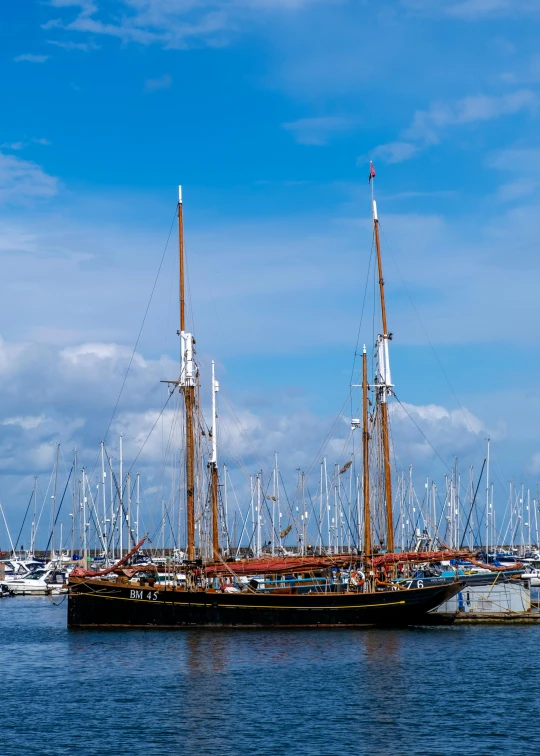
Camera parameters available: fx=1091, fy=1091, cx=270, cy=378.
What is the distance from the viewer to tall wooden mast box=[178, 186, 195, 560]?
8956 cm

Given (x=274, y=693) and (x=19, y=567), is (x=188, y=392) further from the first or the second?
(x=19, y=567)

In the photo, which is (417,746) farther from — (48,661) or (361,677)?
(48,661)

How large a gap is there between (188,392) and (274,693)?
3970 centimetres

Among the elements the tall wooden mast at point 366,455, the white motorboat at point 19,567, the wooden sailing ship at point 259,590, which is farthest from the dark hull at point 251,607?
the white motorboat at point 19,567

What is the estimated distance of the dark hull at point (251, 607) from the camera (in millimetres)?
82625

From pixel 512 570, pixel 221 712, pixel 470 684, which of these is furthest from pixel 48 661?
pixel 512 570

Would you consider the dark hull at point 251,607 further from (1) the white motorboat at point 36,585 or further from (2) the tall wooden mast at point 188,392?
(1) the white motorboat at point 36,585

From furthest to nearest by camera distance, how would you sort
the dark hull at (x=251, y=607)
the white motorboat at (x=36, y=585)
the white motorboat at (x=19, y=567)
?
the white motorboat at (x=19, y=567) → the white motorboat at (x=36, y=585) → the dark hull at (x=251, y=607)

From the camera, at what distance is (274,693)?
56.3 meters

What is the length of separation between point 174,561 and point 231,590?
5.25m

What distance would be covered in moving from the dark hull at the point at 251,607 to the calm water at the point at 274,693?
5.38 ft

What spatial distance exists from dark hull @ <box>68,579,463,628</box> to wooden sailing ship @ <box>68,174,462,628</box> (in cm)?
8

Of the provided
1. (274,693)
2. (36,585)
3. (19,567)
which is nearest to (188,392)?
(274,693)

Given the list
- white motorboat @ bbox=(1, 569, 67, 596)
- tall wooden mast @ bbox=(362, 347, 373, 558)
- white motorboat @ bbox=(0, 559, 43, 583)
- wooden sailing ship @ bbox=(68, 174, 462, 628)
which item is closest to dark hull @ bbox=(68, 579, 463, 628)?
wooden sailing ship @ bbox=(68, 174, 462, 628)
